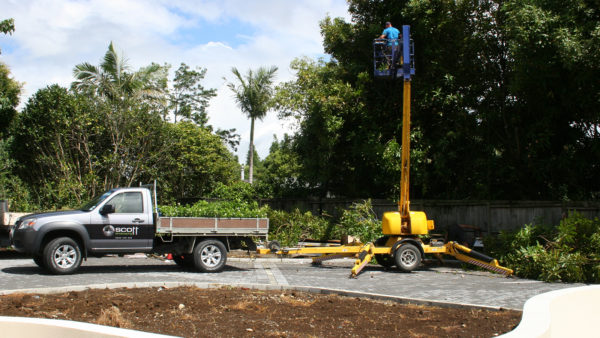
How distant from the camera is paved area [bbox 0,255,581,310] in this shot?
10.3m

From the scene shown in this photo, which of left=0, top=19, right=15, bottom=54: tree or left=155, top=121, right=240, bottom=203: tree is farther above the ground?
left=0, top=19, right=15, bottom=54: tree

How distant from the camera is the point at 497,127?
61.5 feet

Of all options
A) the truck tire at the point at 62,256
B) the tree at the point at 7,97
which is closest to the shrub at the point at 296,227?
the truck tire at the point at 62,256

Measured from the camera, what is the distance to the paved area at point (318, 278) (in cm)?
1033

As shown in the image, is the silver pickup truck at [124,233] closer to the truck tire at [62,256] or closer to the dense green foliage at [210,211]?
the truck tire at [62,256]

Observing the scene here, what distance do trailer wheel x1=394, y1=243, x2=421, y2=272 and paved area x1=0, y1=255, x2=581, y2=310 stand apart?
20cm

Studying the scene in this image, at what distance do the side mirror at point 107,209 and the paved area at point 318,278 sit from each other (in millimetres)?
1394

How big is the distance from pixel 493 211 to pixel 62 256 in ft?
41.3

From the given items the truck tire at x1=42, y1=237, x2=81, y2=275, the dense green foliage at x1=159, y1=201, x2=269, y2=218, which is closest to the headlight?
the truck tire at x1=42, y1=237, x2=81, y2=275

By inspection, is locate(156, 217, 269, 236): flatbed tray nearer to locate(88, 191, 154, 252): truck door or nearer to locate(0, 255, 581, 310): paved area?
locate(88, 191, 154, 252): truck door

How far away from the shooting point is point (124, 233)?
12.7 m

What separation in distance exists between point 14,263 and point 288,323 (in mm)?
10199

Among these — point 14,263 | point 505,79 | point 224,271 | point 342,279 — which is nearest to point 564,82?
point 505,79

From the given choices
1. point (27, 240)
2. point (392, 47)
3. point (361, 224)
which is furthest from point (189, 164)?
point (27, 240)
